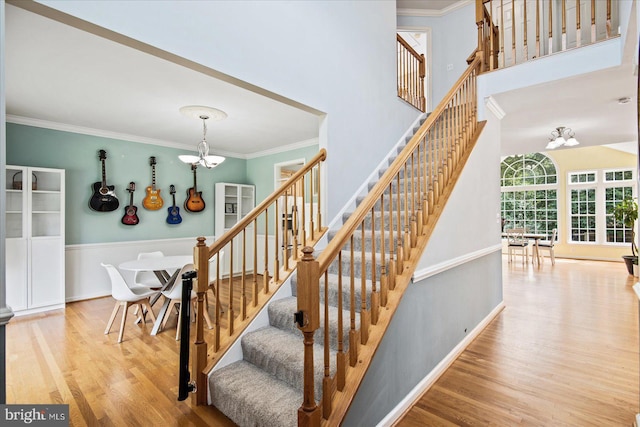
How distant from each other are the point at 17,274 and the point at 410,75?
627cm

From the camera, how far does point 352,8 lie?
10.9 feet

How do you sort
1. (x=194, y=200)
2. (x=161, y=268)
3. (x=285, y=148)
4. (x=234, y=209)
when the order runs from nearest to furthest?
(x=161, y=268) < (x=194, y=200) < (x=285, y=148) < (x=234, y=209)

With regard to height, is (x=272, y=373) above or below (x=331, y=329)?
below

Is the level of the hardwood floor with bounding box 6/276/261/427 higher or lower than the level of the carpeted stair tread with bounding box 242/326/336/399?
lower

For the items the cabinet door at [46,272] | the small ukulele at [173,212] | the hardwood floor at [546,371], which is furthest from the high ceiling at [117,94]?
the hardwood floor at [546,371]

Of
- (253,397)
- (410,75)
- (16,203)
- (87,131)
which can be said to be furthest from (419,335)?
(87,131)

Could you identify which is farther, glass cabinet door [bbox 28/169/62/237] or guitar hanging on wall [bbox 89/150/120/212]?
guitar hanging on wall [bbox 89/150/120/212]

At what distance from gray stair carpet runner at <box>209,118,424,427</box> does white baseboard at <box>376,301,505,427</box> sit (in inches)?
21.4

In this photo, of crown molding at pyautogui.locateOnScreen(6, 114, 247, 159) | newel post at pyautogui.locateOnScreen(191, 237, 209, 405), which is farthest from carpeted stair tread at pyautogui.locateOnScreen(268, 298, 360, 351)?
crown molding at pyautogui.locateOnScreen(6, 114, 247, 159)

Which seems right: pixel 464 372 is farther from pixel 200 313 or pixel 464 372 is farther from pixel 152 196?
pixel 152 196

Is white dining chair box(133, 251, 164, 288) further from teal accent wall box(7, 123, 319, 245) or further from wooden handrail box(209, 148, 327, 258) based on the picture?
wooden handrail box(209, 148, 327, 258)

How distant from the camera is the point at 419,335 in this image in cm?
224

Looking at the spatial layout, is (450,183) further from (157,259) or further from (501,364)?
(157,259)

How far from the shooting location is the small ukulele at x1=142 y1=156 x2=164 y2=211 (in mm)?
5355
